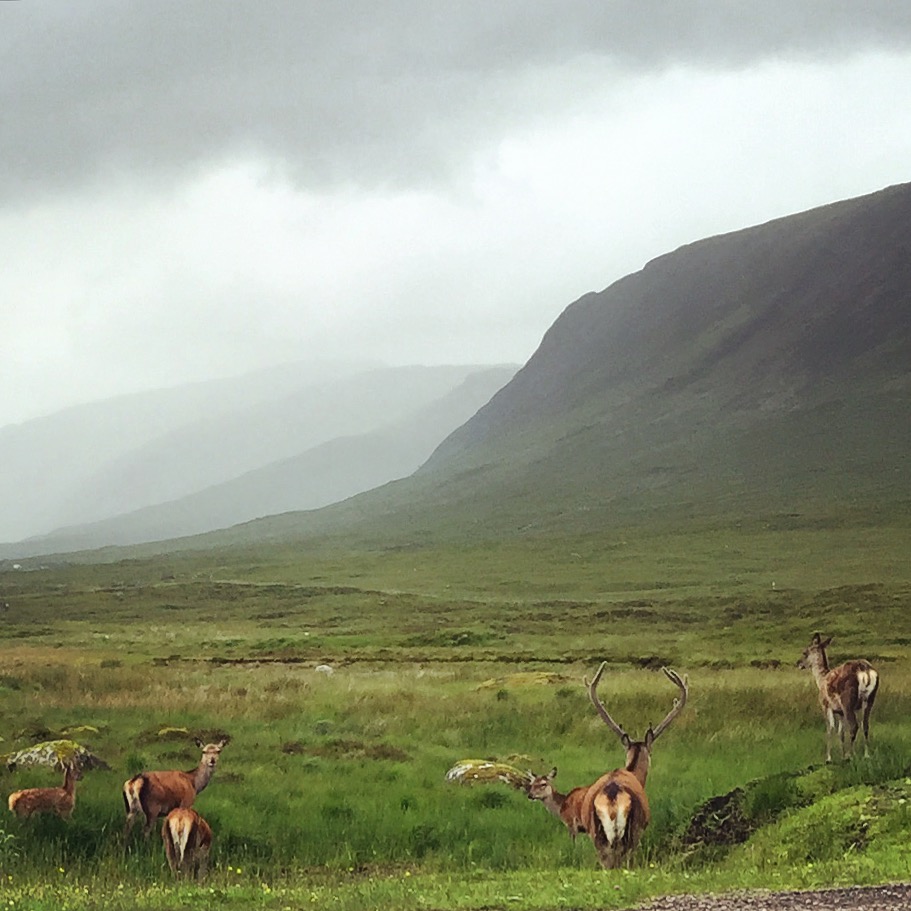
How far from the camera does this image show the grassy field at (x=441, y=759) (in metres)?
13.3

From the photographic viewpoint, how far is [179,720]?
85.6 feet

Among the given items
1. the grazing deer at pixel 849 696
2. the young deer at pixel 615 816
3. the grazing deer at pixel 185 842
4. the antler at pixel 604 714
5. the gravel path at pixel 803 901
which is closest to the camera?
the gravel path at pixel 803 901

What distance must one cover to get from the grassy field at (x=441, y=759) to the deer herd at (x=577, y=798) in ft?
1.31

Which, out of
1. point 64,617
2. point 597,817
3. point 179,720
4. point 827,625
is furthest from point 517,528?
point 597,817

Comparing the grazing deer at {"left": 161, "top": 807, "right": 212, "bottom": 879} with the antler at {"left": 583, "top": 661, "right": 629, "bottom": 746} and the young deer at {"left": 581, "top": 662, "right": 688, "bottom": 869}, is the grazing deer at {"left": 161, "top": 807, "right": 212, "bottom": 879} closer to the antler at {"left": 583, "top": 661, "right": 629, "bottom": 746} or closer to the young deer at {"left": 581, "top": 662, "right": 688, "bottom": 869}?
the young deer at {"left": 581, "top": 662, "right": 688, "bottom": 869}

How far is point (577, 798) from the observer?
1449 cm

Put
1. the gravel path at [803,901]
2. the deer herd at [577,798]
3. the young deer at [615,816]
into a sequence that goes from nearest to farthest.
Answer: the gravel path at [803,901]
the young deer at [615,816]
the deer herd at [577,798]

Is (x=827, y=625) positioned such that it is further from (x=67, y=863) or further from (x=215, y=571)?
(x=215, y=571)

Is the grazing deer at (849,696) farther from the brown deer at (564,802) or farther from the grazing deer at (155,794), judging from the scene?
the grazing deer at (155,794)

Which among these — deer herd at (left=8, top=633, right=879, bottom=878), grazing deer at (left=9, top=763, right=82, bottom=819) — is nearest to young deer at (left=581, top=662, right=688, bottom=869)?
deer herd at (left=8, top=633, right=879, bottom=878)

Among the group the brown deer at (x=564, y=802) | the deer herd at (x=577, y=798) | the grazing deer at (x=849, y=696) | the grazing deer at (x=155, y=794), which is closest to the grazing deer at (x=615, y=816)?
the deer herd at (x=577, y=798)

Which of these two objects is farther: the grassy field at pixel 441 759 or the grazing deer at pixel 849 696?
the grazing deer at pixel 849 696

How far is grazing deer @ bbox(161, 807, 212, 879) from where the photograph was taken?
1393 centimetres

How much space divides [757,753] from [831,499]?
141605 mm
